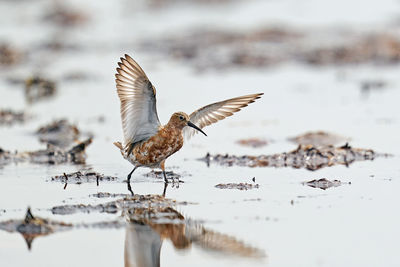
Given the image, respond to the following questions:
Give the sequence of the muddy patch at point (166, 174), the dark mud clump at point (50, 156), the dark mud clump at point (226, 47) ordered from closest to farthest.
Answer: the muddy patch at point (166, 174) → the dark mud clump at point (50, 156) → the dark mud clump at point (226, 47)

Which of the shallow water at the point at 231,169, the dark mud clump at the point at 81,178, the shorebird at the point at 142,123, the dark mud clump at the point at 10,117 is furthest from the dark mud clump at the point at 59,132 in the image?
the shorebird at the point at 142,123

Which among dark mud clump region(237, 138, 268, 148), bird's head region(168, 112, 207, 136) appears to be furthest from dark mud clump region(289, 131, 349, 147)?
bird's head region(168, 112, 207, 136)

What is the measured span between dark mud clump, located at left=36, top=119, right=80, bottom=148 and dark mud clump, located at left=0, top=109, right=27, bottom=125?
1.15 meters

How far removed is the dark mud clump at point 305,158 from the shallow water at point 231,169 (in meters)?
0.27

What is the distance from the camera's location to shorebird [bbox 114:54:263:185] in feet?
29.9

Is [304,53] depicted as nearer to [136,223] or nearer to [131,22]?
[131,22]

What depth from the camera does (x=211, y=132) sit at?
13320mm

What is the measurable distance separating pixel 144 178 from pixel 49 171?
1281 millimetres

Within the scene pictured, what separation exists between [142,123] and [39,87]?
27.3 ft

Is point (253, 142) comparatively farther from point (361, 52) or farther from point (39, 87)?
point (361, 52)

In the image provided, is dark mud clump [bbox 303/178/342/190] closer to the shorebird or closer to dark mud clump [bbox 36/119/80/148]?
the shorebird

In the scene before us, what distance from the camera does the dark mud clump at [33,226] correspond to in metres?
7.07

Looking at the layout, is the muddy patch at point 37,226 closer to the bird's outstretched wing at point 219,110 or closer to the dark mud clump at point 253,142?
the bird's outstretched wing at point 219,110

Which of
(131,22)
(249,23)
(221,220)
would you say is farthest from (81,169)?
(131,22)
